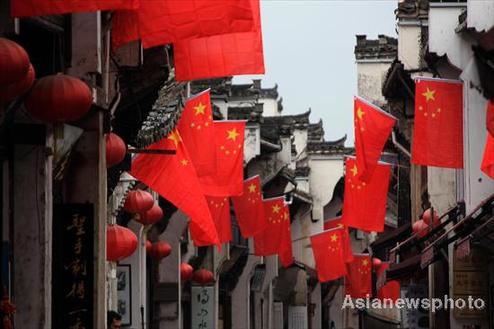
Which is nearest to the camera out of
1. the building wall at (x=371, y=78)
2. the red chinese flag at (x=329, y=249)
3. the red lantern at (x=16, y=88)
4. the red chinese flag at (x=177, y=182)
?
the red lantern at (x=16, y=88)

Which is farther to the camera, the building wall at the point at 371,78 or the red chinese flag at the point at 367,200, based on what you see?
the building wall at the point at 371,78

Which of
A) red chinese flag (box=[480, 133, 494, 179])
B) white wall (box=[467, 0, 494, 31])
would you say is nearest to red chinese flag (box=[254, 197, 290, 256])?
white wall (box=[467, 0, 494, 31])

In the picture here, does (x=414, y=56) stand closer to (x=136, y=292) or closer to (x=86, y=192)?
(x=136, y=292)

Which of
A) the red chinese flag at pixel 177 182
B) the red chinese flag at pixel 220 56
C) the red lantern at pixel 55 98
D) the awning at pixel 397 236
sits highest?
the red chinese flag at pixel 220 56

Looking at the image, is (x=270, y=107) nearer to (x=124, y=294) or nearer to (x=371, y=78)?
(x=371, y=78)

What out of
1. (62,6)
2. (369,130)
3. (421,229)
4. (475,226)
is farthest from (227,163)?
(62,6)

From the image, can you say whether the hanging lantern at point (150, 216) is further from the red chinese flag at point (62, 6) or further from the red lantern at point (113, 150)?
the red chinese flag at point (62, 6)

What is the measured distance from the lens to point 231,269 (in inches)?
2269

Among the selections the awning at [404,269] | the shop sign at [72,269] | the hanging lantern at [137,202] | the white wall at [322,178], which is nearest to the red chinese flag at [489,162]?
the hanging lantern at [137,202]

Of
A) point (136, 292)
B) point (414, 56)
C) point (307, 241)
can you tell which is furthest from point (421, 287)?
point (307, 241)

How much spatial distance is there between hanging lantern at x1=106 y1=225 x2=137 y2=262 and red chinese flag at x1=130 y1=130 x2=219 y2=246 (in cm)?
110

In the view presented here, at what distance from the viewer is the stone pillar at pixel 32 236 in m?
19.6

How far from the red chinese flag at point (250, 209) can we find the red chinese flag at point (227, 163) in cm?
957

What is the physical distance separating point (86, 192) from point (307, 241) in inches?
2118
